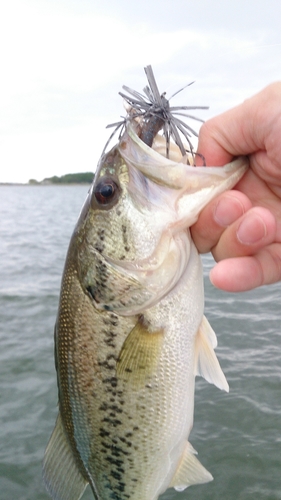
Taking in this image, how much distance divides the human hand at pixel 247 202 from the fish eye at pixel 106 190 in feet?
1.34

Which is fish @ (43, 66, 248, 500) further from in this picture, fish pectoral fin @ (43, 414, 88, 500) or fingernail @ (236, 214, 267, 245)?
fingernail @ (236, 214, 267, 245)

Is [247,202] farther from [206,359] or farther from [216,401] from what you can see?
[216,401]

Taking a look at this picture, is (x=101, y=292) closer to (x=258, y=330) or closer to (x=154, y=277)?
(x=154, y=277)

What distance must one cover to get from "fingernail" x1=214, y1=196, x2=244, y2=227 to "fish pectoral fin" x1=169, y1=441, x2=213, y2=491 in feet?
3.88

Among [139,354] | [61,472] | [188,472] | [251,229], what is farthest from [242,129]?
[61,472]

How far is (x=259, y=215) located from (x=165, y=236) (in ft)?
1.37

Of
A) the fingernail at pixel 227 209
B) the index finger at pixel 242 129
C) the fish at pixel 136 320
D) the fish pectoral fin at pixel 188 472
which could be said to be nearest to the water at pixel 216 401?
the fish pectoral fin at pixel 188 472

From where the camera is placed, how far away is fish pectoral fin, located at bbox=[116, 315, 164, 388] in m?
2.13

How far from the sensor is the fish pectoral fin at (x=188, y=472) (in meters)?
2.37

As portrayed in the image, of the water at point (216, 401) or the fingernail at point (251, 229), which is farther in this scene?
the water at point (216, 401)

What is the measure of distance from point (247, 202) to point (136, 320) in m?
0.73

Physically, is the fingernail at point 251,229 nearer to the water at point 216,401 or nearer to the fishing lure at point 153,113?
the fishing lure at point 153,113

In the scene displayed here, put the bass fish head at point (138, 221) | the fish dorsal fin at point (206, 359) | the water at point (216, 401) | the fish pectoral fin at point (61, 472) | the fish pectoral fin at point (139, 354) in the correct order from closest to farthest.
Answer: the bass fish head at point (138, 221) < the fish pectoral fin at point (139, 354) < the fish dorsal fin at point (206, 359) < the fish pectoral fin at point (61, 472) < the water at point (216, 401)

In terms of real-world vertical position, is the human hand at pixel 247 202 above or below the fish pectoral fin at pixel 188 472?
above
